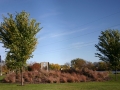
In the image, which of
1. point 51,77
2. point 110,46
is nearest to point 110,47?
point 110,46

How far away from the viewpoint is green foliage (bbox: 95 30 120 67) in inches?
1246

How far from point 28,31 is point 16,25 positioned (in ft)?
5.27

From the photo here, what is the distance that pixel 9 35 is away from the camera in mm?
22703

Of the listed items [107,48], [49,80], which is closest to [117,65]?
[107,48]

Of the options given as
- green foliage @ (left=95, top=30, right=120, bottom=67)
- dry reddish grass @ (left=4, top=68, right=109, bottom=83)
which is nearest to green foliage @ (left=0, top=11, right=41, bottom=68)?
dry reddish grass @ (left=4, top=68, right=109, bottom=83)

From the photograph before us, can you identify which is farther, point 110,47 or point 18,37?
point 110,47

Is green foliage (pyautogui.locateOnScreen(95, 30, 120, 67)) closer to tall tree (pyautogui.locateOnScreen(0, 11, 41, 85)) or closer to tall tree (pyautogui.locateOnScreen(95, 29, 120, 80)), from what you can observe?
tall tree (pyautogui.locateOnScreen(95, 29, 120, 80))

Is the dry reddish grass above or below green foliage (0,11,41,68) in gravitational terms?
below

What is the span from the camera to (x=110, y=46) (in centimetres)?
3192

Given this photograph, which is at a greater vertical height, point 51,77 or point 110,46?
point 110,46

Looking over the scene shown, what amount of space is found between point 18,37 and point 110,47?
52.6ft

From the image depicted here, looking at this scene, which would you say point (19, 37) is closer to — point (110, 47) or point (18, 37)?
point (18, 37)

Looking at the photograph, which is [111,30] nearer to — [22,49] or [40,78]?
[40,78]

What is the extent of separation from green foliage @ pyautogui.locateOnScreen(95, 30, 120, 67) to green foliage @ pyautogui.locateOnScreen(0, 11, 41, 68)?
1345cm
